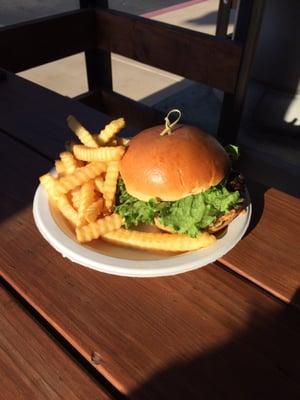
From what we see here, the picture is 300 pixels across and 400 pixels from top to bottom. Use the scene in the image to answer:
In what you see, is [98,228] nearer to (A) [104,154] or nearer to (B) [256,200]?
(A) [104,154]

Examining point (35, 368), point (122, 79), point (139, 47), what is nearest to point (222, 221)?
point (35, 368)

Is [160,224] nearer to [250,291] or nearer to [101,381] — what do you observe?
[250,291]

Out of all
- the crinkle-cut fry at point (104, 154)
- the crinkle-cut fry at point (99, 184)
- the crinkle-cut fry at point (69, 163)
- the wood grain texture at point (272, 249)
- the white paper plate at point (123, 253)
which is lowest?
the wood grain texture at point (272, 249)

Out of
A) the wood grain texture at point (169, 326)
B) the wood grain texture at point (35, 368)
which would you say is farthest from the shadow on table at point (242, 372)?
the wood grain texture at point (35, 368)

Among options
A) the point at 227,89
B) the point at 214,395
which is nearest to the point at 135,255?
the point at 214,395

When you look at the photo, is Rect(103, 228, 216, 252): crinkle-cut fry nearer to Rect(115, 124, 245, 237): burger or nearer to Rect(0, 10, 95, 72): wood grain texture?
Rect(115, 124, 245, 237): burger

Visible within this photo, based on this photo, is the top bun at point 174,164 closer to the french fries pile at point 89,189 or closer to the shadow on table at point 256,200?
the french fries pile at point 89,189

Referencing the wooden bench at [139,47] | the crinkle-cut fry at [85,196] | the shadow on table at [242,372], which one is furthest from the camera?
the wooden bench at [139,47]
